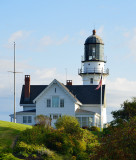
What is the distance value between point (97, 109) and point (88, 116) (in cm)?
551

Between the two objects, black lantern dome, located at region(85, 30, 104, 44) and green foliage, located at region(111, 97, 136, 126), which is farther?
black lantern dome, located at region(85, 30, 104, 44)

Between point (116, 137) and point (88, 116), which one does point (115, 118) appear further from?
point (116, 137)

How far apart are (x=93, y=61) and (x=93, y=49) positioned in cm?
219

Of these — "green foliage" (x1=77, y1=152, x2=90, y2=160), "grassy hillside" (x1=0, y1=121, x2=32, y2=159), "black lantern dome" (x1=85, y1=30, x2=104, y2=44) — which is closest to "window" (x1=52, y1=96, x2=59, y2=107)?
"black lantern dome" (x1=85, y1=30, x2=104, y2=44)

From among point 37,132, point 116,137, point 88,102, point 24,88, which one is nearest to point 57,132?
point 37,132

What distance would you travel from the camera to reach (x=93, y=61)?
8406 centimetres

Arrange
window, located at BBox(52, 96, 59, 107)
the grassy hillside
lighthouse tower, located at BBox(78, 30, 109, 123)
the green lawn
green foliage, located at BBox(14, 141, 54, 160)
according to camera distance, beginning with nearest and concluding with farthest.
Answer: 1. the green lawn
2. green foliage, located at BBox(14, 141, 54, 160)
3. the grassy hillside
4. window, located at BBox(52, 96, 59, 107)
5. lighthouse tower, located at BBox(78, 30, 109, 123)

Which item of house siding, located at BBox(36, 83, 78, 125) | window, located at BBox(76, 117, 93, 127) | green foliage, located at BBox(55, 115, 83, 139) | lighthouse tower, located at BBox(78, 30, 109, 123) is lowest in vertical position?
green foliage, located at BBox(55, 115, 83, 139)

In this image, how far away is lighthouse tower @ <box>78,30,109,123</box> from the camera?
8388 cm

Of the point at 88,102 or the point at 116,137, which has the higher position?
the point at 88,102

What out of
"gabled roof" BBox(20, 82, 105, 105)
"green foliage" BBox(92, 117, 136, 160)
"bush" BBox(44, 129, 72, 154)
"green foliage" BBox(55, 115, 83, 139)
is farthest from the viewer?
"gabled roof" BBox(20, 82, 105, 105)

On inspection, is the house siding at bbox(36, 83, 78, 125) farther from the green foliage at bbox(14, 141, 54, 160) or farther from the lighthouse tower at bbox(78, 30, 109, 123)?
the green foliage at bbox(14, 141, 54, 160)

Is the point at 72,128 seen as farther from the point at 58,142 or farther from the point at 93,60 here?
the point at 93,60

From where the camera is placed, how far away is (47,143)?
126 feet
